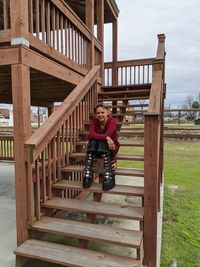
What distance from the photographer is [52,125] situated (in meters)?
3.03

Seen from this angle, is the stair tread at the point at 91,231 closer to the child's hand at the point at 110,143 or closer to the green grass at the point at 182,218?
the green grass at the point at 182,218

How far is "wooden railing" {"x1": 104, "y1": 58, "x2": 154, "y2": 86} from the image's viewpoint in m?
7.46

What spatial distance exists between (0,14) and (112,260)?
6.28 metres

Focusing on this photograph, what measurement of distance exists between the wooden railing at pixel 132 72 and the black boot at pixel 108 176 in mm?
4599

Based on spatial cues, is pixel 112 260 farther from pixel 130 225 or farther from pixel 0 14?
pixel 0 14

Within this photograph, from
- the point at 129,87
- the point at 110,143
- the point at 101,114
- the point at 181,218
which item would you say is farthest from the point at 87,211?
the point at 129,87

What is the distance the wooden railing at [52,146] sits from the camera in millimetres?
2782

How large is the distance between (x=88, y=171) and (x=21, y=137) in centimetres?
96

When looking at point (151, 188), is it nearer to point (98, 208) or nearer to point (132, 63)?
point (98, 208)

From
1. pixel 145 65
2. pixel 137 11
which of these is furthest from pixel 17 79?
pixel 137 11

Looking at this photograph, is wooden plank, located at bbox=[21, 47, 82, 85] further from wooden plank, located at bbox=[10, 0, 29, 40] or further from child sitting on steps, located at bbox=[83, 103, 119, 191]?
child sitting on steps, located at bbox=[83, 103, 119, 191]

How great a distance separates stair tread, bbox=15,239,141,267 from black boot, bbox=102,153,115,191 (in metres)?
0.82

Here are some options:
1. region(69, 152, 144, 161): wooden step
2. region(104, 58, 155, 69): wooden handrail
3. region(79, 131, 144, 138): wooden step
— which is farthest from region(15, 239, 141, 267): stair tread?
region(104, 58, 155, 69): wooden handrail

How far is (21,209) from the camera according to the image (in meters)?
2.83
